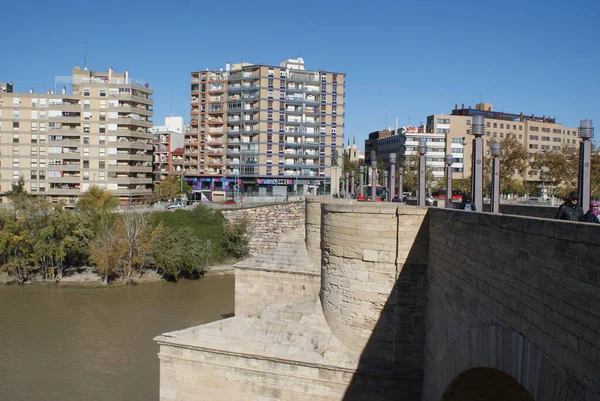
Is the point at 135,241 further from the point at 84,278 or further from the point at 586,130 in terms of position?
the point at 586,130

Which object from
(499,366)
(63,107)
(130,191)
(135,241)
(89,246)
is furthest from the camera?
(130,191)

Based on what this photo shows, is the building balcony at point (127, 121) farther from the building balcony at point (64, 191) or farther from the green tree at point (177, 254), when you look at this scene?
the green tree at point (177, 254)

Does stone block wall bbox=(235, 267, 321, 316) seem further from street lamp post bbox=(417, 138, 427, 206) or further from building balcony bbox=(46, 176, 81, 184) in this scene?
building balcony bbox=(46, 176, 81, 184)

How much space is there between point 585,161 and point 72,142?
51833mm

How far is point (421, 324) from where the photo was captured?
11352 millimetres

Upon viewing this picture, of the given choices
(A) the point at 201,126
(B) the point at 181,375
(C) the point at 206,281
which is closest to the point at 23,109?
(A) the point at 201,126

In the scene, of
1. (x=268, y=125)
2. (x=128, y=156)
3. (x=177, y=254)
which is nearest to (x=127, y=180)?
(x=128, y=156)

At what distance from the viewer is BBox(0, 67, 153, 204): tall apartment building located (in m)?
51.7

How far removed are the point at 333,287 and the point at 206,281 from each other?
24547 millimetres

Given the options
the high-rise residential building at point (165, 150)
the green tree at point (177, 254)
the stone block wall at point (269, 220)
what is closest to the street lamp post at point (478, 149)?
the green tree at point (177, 254)

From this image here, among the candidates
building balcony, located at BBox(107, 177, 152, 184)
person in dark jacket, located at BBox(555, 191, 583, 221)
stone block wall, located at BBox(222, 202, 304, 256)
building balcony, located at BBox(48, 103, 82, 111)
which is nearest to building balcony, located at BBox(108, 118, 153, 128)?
building balcony, located at BBox(48, 103, 82, 111)

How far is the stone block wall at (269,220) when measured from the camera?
43812mm

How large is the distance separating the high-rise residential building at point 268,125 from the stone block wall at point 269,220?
13.6m

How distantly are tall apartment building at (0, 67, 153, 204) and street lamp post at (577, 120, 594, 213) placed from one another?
4947 cm
